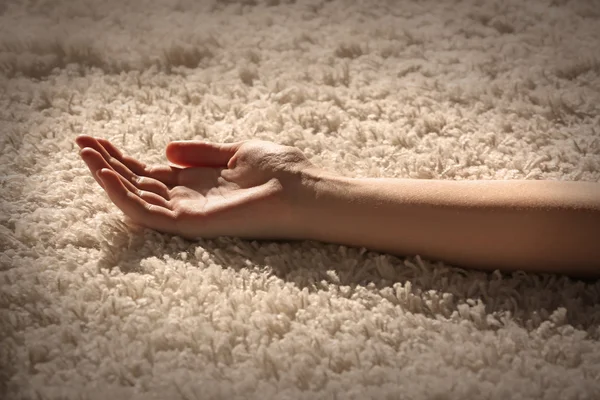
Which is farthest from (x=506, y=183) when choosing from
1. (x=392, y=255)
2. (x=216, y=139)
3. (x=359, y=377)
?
(x=216, y=139)

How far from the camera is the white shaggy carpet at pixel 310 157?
72 centimetres

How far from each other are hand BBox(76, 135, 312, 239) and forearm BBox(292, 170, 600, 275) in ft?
0.12

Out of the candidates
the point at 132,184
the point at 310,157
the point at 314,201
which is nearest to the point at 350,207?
the point at 314,201

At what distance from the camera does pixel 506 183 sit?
832 millimetres

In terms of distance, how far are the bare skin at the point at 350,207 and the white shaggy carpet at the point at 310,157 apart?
0.02m

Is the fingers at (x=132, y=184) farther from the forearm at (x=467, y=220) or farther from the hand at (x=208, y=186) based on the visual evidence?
the forearm at (x=467, y=220)

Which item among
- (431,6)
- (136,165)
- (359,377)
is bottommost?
(359,377)

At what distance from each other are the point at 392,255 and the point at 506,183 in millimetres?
143

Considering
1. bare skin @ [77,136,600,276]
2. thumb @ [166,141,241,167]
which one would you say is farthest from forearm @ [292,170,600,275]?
thumb @ [166,141,241,167]

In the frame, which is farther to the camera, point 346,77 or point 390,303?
point 346,77

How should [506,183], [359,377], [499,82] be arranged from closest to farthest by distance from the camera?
[359,377], [506,183], [499,82]

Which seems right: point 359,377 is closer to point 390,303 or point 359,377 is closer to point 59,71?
point 390,303

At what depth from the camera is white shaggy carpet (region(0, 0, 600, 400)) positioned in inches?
28.3

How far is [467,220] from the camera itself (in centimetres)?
81
